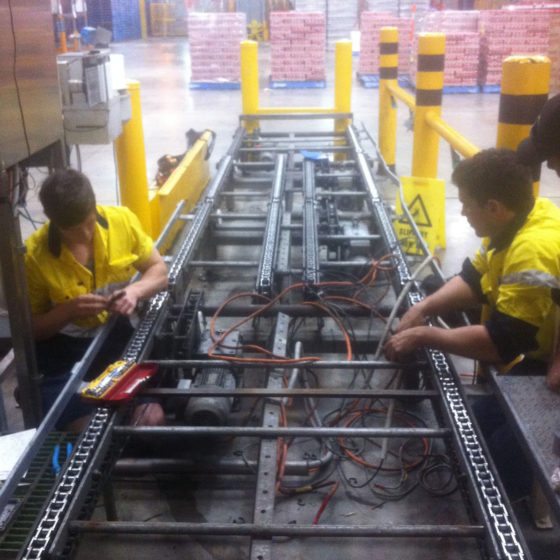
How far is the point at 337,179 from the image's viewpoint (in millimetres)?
6773

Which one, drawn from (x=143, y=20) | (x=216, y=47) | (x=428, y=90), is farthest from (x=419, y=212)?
(x=143, y=20)

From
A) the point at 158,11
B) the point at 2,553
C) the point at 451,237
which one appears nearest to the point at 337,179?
the point at 451,237

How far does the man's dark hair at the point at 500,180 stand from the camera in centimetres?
256

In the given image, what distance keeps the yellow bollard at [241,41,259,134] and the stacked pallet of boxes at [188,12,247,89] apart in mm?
6628

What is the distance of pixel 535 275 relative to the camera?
241 centimetres

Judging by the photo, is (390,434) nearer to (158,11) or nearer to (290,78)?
(290,78)

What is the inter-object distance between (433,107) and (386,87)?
2.32 meters

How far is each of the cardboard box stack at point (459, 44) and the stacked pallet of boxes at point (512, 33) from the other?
243 millimetres

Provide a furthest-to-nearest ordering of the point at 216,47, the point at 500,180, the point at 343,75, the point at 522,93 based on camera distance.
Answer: the point at 216,47 < the point at 343,75 < the point at 522,93 < the point at 500,180

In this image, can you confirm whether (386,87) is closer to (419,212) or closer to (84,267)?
(419,212)

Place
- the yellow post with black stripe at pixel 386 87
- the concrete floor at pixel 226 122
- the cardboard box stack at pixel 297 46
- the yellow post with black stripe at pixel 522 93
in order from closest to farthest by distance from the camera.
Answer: the yellow post with black stripe at pixel 522 93
the concrete floor at pixel 226 122
the yellow post with black stripe at pixel 386 87
the cardboard box stack at pixel 297 46

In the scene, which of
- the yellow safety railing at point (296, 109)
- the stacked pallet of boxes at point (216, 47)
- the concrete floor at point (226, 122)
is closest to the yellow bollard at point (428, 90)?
the concrete floor at point (226, 122)

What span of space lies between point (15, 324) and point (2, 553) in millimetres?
837

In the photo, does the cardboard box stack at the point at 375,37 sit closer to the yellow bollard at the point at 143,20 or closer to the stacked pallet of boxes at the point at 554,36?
the stacked pallet of boxes at the point at 554,36
